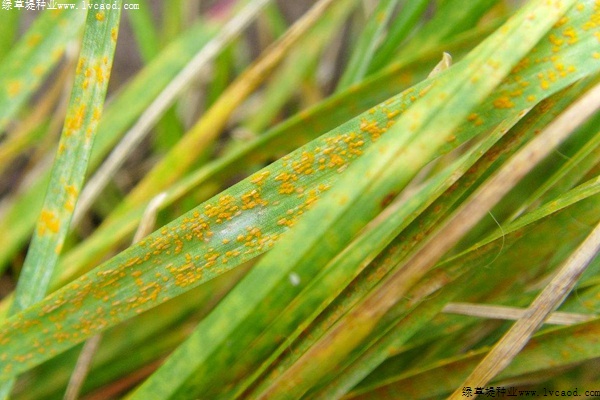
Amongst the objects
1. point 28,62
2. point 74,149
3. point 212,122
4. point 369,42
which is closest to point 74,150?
point 74,149

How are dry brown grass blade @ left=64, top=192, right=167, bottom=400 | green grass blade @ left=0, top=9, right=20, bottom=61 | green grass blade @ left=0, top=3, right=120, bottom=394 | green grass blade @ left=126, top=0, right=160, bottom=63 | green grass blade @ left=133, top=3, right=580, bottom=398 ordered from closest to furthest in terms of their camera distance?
green grass blade @ left=133, top=3, right=580, bottom=398
green grass blade @ left=0, top=3, right=120, bottom=394
dry brown grass blade @ left=64, top=192, right=167, bottom=400
green grass blade @ left=0, top=9, right=20, bottom=61
green grass blade @ left=126, top=0, right=160, bottom=63

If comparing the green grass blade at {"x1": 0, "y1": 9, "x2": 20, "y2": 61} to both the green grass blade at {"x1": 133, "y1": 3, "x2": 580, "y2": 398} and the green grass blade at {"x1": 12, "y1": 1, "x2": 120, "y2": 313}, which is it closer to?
the green grass blade at {"x1": 12, "y1": 1, "x2": 120, "y2": 313}

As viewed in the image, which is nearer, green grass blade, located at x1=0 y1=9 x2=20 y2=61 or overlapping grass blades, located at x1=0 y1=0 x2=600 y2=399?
overlapping grass blades, located at x1=0 y1=0 x2=600 y2=399

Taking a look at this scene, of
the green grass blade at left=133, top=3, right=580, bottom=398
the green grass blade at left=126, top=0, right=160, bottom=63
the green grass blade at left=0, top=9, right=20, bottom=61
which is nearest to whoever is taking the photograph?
the green grass blade at left=133, top=3, right=580, bottom=398

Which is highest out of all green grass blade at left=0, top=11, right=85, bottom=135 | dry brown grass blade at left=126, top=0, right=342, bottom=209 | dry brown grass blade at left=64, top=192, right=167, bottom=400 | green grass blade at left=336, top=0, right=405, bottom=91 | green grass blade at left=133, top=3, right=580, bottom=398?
green grass blade at left=0, top=11, right=85, bottom=135

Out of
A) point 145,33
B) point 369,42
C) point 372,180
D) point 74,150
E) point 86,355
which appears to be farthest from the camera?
point 145,33

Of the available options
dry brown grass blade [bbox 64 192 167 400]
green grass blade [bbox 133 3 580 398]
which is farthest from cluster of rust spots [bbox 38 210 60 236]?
green grass blade [bbox 133 3 580 398]

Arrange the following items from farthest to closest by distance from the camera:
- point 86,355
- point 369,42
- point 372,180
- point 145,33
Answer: point 145,33 → point 369,42 → point 86,355 → point 372,180

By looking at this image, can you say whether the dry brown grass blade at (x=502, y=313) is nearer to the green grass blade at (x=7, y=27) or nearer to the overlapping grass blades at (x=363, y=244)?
the overlapping grass blades at (x=363, y=244)

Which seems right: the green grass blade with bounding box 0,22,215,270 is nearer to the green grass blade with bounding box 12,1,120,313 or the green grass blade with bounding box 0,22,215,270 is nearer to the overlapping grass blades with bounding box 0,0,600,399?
the overlapping grass blades with bounding box 0,0,600,399

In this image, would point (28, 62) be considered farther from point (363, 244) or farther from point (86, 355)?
point (363, 244)

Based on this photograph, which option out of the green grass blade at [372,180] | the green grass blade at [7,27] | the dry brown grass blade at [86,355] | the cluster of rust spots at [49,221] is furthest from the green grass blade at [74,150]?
the green grass blade at [7,27]

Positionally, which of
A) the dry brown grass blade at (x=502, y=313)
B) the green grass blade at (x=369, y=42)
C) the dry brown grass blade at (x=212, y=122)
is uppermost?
the dry brown grass blade at (x=212, y=122)

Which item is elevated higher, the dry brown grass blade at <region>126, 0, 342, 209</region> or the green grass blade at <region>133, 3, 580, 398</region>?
the dry brown grass blade at <region>126, 0, 342, 209</region>
